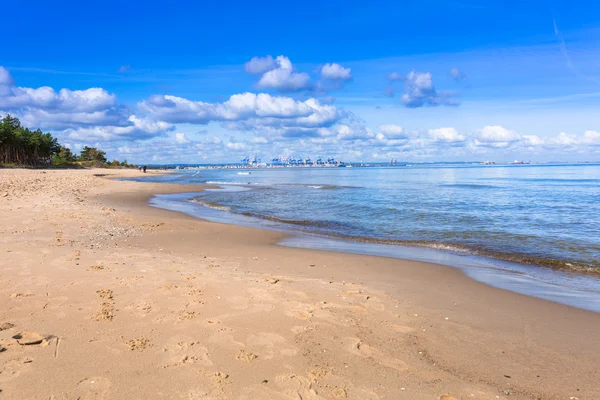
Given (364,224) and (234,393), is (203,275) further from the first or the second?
(364,224)

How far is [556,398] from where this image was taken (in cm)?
418

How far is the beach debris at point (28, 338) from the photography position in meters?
4.59

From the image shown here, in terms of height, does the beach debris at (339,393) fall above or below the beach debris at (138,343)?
below

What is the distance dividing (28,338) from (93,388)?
60.6 inches

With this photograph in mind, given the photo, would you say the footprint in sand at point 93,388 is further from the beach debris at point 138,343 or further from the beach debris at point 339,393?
the beach debris at point 339,393

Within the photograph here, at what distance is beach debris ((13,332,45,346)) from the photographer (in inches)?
181

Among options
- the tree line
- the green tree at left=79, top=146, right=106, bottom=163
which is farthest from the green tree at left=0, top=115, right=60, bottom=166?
the green tree at left=79, top=146, right=106, bottom=163

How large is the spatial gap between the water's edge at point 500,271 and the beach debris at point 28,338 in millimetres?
8559

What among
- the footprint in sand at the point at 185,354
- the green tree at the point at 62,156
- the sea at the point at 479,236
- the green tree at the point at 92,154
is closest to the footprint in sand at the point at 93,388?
Answer: the footprint in sand at the point at 185,354

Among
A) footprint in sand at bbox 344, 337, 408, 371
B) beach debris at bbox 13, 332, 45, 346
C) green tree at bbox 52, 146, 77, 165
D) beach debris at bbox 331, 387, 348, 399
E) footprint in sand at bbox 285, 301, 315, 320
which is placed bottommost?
footprint in sand at bbox 344, 337, 408, 371

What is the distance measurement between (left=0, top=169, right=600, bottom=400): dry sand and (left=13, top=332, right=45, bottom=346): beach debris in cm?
2

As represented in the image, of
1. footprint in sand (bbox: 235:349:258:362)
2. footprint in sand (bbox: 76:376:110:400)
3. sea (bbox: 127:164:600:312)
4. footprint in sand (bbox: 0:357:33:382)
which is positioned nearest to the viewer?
footprint in sand (bbox: 76:376:110:400)

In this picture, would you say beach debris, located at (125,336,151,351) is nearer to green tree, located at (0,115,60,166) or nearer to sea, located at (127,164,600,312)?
sea, located at (127,164,600,312)

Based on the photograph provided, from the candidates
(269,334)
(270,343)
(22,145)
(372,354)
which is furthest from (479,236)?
(22,145)
